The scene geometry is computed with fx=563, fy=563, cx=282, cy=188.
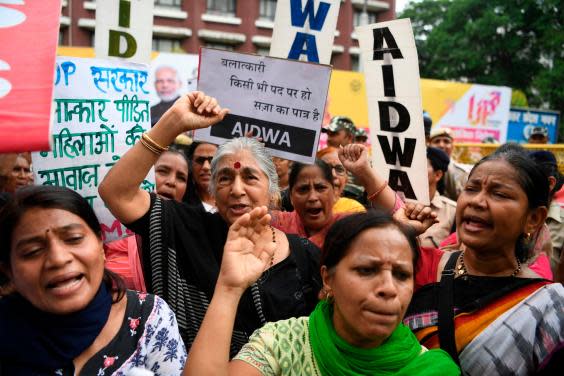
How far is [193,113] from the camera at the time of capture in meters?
2.28

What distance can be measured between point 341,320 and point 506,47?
26931 millimetres

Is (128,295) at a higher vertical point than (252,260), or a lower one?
lower

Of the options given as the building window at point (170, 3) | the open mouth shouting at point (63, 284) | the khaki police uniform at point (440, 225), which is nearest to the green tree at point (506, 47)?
the building window at point (170, 3)

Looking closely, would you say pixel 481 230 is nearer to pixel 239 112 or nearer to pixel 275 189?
pixel 275 189

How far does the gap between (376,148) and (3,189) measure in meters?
2.34

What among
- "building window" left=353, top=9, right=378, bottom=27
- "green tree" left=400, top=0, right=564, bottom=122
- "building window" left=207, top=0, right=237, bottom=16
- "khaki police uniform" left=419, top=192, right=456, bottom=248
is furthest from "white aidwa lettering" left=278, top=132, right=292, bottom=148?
"building window" left=353, top=9, right=378, bottom=27

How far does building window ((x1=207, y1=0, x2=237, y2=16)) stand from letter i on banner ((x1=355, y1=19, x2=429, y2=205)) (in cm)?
2279

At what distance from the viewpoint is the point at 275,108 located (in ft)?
9.64

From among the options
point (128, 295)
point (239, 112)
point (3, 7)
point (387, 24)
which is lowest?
point (128, 295)

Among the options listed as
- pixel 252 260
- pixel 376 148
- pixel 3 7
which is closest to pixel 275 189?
pixel 376 148

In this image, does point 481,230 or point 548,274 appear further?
point 548,274

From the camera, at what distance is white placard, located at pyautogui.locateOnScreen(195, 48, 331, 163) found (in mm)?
2896

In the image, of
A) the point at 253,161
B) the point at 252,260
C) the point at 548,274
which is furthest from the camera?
the point at 253,161

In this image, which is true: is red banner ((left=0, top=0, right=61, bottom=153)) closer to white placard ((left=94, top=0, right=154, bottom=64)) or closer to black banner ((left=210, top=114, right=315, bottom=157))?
black banner ((left=210, top=114, right=315, bottom=157))
